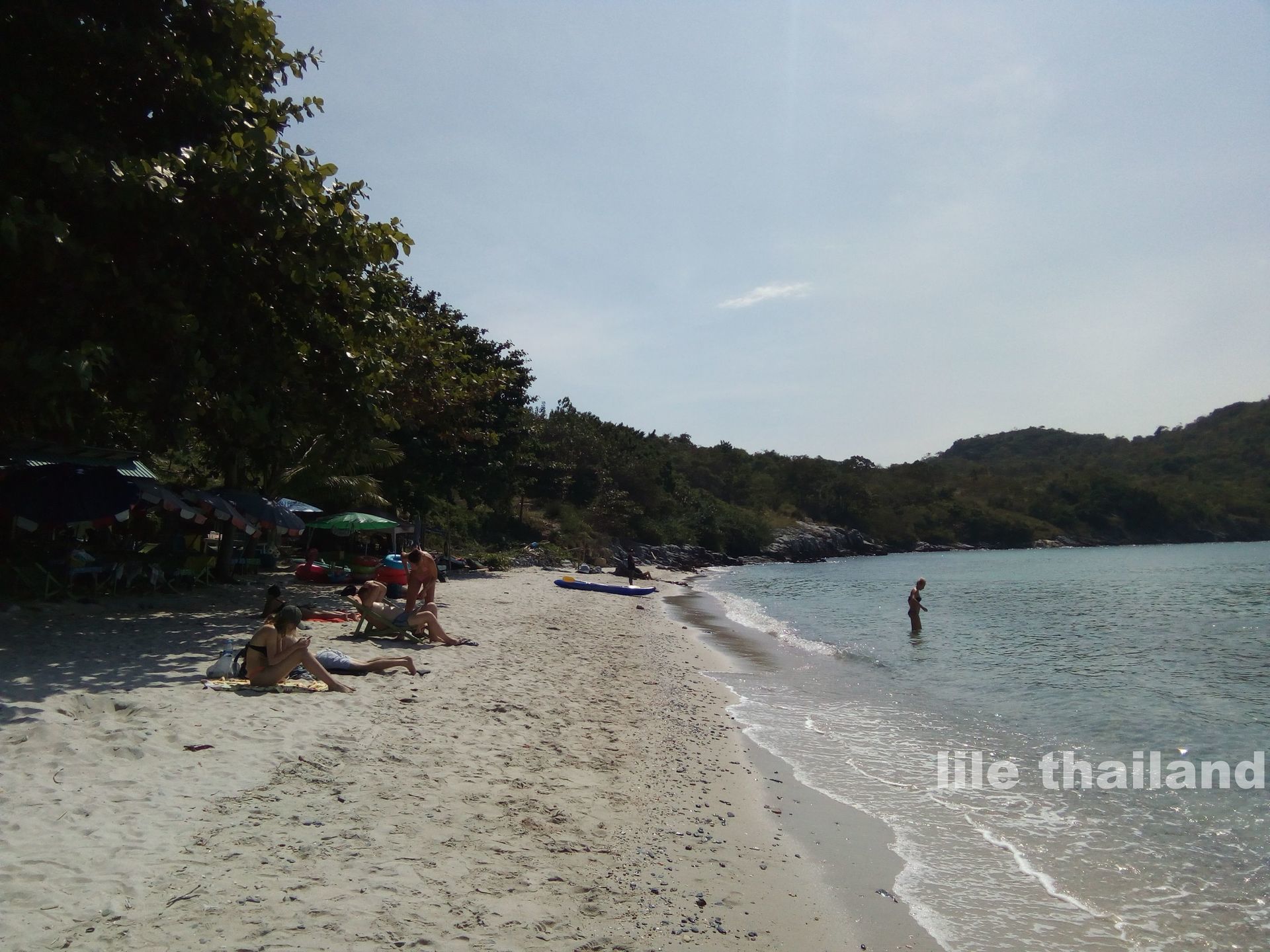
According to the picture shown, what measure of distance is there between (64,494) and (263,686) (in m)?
6.82

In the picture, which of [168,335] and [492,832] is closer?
[492,832]

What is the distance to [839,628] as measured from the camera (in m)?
22.1

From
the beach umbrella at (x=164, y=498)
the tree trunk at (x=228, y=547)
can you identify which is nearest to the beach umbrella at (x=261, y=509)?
the tree trunk at (x=228, y=547)

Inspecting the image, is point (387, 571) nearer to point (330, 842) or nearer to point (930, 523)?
point (330, 842)

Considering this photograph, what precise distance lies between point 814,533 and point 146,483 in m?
72.9

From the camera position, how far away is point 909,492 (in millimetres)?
107000

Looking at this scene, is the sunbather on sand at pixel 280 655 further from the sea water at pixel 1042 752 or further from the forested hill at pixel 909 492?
the forested hill at pixel 909 492

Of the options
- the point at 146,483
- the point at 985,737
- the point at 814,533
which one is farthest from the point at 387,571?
the point at 814,533

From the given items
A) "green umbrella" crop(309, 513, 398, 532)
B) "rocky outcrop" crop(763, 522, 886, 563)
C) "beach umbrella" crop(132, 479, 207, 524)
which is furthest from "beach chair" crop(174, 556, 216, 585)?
"rocky outcrop" crop(763, 522, 886, 563)

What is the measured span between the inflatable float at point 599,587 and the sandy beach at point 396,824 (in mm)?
17535

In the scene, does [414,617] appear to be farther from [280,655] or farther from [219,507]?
[219,507]

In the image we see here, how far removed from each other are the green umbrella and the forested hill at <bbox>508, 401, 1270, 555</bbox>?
2281 cm

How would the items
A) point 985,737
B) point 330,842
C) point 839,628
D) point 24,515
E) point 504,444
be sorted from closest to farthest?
point 330,842, point 985,737, point 24,515, point 839,628, point 504,444

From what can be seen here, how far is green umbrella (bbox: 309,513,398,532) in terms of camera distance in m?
20.0
